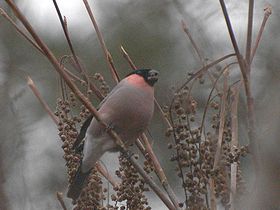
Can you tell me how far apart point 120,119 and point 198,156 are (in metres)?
1.13

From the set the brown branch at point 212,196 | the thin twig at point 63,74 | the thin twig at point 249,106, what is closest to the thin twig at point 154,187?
the thin twig at point 63,74

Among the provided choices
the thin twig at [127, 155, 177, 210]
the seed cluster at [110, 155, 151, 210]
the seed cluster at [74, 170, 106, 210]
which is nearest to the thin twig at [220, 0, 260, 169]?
the thin twig at [127, 155, 177, 210]

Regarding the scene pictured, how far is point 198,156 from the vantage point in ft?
7.11

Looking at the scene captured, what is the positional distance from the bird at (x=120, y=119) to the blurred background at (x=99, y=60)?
11cm

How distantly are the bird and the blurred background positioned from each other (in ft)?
0.36

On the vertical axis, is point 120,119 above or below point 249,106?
above

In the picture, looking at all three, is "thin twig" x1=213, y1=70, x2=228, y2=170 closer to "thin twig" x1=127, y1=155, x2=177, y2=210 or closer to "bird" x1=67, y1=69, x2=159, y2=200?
"thin twig" x1=127, y1=155, x2=177, y2=210

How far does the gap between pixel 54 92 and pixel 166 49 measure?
3.11 ft

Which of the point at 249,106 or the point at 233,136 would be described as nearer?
the point at 249,106

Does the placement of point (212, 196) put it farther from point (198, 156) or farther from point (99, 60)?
point (99, 60)

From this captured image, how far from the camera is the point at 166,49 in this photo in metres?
4.97

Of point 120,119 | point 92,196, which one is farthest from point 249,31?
point 120,119

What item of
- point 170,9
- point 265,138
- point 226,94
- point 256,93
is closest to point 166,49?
point 170,9

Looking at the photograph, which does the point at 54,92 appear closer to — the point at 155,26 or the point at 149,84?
the point at 155,26
